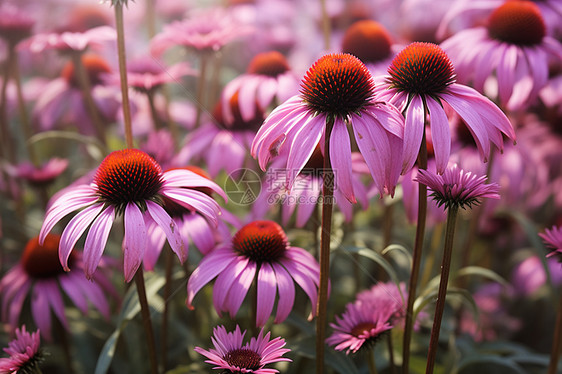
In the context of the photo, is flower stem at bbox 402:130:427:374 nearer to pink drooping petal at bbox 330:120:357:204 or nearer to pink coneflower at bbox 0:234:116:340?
pink drooping petal at bbox 330:120:357:204

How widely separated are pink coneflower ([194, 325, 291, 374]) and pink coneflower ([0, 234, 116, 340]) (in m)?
0.49

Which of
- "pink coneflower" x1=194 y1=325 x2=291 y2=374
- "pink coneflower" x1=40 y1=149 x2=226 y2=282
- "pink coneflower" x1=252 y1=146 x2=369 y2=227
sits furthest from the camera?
"pink coneflower" x1=252 y1=146 x2=369 y2=227

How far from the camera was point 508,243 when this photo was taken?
6.14ft

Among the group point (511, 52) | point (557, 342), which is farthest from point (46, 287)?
point (511, 52)

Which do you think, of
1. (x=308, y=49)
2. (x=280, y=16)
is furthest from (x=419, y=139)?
(x=280, y=16)

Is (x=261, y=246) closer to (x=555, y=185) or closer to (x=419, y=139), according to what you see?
(x=419, y=139)

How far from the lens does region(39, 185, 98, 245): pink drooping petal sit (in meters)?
0.85

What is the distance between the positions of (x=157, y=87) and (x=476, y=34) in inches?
34.9

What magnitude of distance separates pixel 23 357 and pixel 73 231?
0.21m

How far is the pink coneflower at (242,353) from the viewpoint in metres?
0.70

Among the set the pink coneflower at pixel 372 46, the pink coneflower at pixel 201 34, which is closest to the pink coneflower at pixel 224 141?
the pink coneflower at pixel 201 34

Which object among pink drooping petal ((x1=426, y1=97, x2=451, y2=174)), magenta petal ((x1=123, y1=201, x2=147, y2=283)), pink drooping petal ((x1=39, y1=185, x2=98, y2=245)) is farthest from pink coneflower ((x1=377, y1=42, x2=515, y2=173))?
pink drooping petal ((x1=39, y1=185, x2=98, y2=245))

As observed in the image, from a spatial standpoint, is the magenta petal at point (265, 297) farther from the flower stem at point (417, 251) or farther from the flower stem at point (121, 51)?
the flower stem at point (121, 51)

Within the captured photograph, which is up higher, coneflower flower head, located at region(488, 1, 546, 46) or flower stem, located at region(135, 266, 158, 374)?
coneflower flower head, located at region(488, 1, 546, 46)
